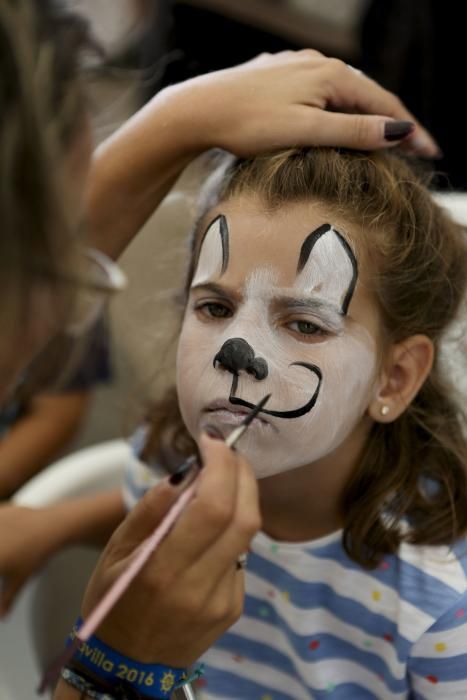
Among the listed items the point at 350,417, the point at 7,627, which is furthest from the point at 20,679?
the point at 350,417

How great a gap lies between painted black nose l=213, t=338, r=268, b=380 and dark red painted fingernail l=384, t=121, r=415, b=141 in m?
0.25

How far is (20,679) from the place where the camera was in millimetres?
1055

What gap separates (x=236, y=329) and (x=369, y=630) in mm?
360

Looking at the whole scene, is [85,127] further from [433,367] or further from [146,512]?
[433,367]

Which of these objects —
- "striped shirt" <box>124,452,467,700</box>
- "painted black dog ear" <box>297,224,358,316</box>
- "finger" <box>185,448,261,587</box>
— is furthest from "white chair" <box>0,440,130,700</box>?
"painted black dog ear" <box>297,224,358,316</box>

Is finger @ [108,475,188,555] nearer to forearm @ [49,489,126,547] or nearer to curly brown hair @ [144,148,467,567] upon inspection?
curly brown hair @ [144,148,467,567]

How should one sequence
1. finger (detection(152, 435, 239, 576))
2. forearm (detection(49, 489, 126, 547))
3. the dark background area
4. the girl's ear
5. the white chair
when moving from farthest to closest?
the dark background area
forearm (detection(49, 489, 126, 547))
the white chair
the girl's ear
finger (detection(152, 435, 239, 576))

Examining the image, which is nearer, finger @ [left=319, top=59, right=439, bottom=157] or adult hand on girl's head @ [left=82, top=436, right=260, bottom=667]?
adult hand on girl's head @ [left=82, top=436, right=260, bottom=667]

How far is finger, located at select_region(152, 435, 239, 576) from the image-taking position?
2.21ft

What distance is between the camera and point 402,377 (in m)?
0.92

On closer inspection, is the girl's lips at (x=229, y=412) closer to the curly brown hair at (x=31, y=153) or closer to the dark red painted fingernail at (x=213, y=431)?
the dark red painted fingernail at (x=213, y=431)

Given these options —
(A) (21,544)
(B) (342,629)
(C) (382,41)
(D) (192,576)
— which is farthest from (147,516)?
(C) (382,41)

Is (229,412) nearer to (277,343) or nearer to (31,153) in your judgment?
(277,343)

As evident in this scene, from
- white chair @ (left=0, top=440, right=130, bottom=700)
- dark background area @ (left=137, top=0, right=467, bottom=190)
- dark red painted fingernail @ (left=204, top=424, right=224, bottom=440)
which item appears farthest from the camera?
dark background area @ (left=137, top=0, right=467, bottom=190)
